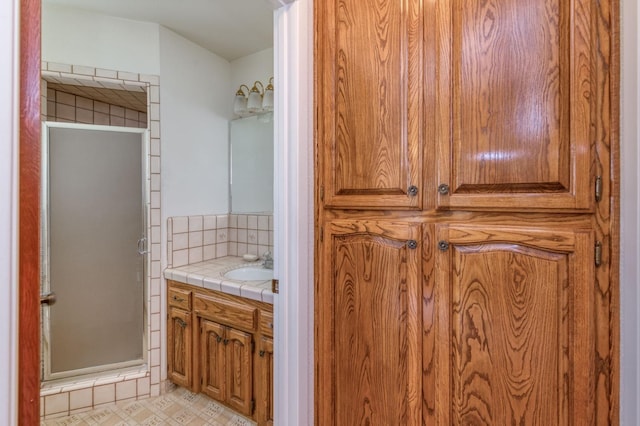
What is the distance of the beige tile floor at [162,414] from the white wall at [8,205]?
169cm

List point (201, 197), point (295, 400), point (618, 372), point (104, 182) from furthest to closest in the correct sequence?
1. point (201, 197)
2. point (104, 182)
3. point (295, 400)
4. point (618, 372)

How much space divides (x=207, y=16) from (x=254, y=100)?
22.9 inches

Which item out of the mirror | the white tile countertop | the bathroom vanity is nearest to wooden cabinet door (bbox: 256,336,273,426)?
the bathroom vanity

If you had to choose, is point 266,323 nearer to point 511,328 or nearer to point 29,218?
point 511,328

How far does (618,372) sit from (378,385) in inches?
24.3

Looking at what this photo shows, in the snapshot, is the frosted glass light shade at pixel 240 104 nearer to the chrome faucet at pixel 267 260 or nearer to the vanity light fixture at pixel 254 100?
the vanity light fixture at pixel 254 100

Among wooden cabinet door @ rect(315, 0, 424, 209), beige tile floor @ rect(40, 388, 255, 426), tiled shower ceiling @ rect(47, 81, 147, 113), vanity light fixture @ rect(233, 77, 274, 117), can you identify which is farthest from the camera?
vanity light fixture @ rect(233, 77, 274, 117)

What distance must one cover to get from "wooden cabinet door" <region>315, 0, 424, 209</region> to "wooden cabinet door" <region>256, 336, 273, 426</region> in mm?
970

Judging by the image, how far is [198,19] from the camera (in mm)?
2041

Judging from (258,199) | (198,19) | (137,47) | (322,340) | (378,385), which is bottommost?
(378,385)

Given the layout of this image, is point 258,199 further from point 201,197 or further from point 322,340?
point 322,340

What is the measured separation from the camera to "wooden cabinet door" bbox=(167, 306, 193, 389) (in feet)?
6.57

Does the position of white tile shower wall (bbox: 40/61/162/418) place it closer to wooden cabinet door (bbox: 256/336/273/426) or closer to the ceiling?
the ceiling

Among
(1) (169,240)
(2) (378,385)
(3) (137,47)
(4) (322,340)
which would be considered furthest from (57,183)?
(2) (378,385)
